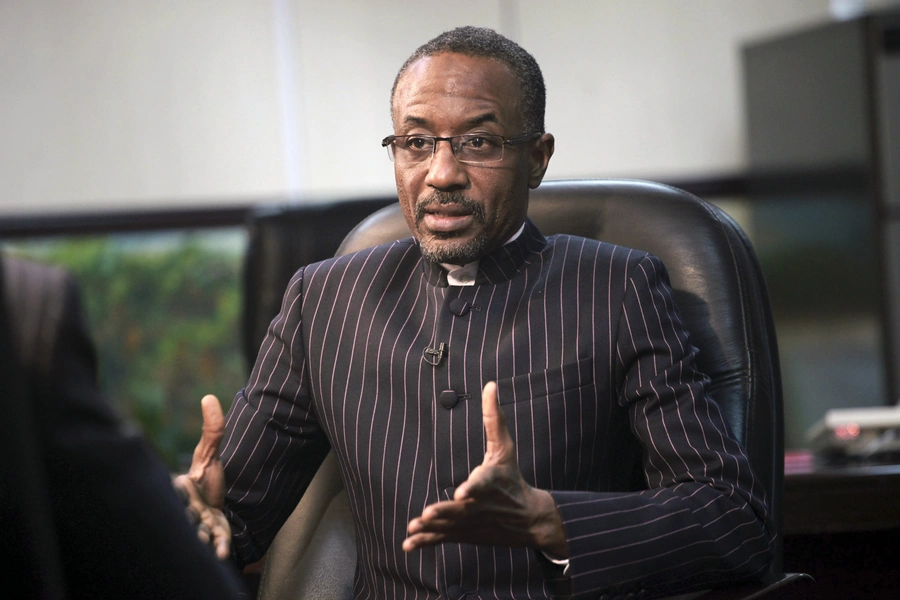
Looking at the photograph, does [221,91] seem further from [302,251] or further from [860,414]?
[860,414]

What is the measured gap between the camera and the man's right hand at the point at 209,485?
1.31 meters

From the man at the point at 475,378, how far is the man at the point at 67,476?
593 millimetres

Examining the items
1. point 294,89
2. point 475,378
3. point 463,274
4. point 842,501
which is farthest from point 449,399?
point 294,89

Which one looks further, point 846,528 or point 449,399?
point 846,528

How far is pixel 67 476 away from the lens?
0.66m

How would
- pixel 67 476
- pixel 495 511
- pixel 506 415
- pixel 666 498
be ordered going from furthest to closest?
pixel 506 415, pixel 666 498, pixel 495 511, pixel 67 476

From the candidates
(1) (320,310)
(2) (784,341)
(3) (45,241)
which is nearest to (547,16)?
(2) (784,341)

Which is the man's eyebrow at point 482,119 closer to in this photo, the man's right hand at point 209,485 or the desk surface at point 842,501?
the man's right hand at point 209,485

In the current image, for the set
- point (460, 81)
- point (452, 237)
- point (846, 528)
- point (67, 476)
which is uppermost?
point (460, 81)

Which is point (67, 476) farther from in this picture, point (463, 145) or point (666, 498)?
point (463, 145)

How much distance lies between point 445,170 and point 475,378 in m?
0.29

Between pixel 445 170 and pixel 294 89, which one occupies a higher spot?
pixel 294 89

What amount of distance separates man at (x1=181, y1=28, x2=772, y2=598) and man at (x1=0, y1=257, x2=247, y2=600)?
0.59m

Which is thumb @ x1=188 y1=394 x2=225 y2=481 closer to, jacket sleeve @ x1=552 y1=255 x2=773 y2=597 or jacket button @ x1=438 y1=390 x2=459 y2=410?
jacket button @ x1=438 y1=390 x2=459 y2=410
